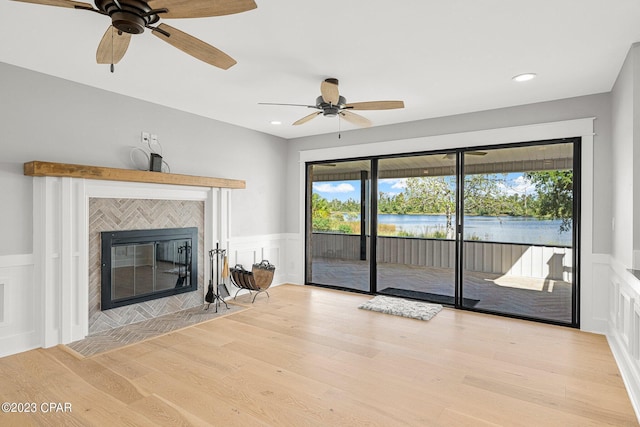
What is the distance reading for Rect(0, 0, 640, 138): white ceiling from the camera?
2301 mm

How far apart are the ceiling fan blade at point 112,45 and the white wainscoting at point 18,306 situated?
2053 millimetres

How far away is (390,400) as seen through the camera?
2434mm

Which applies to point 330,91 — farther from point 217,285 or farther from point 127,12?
point 217,285

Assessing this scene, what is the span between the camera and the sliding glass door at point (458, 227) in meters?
4.14

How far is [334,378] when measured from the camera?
2736 millimetres

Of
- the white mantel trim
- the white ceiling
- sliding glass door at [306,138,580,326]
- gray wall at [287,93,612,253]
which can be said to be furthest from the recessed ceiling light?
the white mantel trim

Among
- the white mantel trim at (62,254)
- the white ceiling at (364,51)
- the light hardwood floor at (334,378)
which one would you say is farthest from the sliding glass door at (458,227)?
the white mantel trim at (62,254)

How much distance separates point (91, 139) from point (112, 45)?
185 centimetres

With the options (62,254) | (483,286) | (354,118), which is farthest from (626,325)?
(62,254)

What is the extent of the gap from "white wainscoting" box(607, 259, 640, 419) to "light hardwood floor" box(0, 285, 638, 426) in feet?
0.29

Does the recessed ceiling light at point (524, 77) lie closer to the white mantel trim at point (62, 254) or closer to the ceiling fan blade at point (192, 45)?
the ceiling fan blade at point (192, 45)

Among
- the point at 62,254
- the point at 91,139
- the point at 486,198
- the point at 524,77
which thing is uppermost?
the point at 524,77

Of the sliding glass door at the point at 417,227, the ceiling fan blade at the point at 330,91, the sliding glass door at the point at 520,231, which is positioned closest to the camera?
the ceiling fan blade at the point at 330,91

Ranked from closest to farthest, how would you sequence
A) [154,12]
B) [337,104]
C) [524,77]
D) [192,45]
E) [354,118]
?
[154,12] < [192,45] < [524,77] < [337,104] < [354,118]
